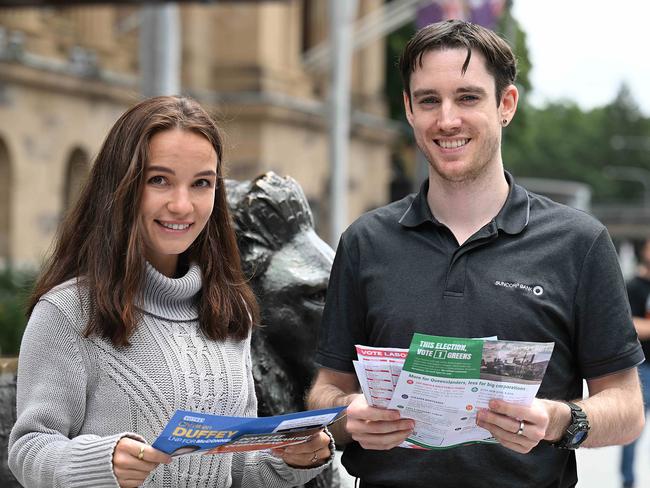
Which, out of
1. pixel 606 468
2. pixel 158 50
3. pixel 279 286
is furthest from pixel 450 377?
pixel 158 50

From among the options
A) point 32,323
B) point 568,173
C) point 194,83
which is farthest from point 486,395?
point 568,173

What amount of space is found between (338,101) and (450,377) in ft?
59.5

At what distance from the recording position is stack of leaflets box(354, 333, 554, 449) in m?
2.43

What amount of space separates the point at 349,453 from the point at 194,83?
26.4 meters

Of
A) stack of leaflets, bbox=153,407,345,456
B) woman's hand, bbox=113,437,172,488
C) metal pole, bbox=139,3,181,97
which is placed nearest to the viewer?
stack of leaflets, bbox=153,407,345,456

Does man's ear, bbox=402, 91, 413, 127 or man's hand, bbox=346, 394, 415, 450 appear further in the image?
man's ear, bbox=402, 91, 413, 127

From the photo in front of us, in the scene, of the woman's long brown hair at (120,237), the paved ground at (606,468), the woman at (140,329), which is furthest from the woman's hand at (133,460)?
the paved ground at (606,468)

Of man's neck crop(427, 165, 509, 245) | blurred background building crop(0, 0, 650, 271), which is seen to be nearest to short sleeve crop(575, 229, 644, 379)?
man's neck crop(427, 165, 509, 245)

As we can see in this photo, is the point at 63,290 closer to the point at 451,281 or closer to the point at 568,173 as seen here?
the point at 451,281

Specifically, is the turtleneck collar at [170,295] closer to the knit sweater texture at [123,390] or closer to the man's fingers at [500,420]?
the knit sweater texture at [123,390]

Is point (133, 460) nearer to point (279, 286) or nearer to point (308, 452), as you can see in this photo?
point (308, 452)

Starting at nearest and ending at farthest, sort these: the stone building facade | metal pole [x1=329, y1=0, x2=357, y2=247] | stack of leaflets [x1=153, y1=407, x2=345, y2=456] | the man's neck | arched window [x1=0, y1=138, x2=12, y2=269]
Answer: stack of leaflets [x1=153, y1=407, x2=345, y2=456] < the man's neck < metal pole [x1=329, y1=0, x2=357, y2=247] < arched window [x1=0, y1=138, x2=12, y2=269] < the stone building facade

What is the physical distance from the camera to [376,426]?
8.57ft

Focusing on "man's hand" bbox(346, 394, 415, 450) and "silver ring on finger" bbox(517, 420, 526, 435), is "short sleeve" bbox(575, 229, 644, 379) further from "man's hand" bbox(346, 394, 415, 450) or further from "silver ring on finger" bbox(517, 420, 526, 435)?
"man's hand" bbox(346, 394, 415, 450)
